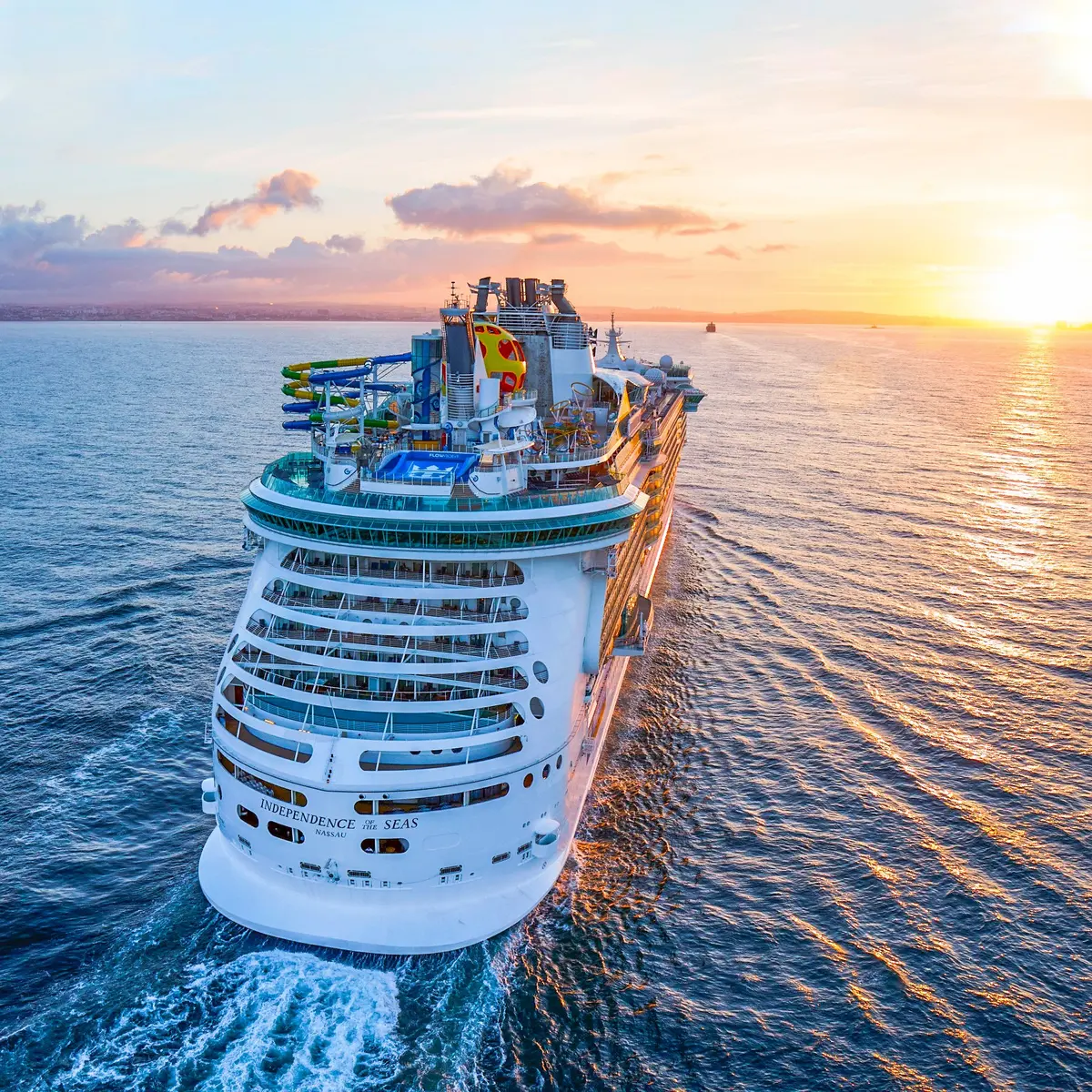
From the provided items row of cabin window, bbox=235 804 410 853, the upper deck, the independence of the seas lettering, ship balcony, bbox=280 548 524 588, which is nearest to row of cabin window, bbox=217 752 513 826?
the independence of the seas lettering

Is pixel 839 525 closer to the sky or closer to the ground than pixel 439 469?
closer to the ground

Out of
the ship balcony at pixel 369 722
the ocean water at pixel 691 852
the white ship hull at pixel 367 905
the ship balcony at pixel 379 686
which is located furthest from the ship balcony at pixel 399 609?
the ocean water at pixel 691 852

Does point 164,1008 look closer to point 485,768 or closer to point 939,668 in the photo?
point 485,768

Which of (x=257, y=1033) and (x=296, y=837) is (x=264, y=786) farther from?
(x=257, y=1033)

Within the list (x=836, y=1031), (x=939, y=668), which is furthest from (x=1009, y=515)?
(x=836, y=1031)

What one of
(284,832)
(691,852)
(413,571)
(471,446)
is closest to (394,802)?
(284,832)

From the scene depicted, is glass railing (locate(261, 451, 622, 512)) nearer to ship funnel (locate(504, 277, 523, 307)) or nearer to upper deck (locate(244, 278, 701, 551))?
upper deck (locate(244, 278, 701, 551))

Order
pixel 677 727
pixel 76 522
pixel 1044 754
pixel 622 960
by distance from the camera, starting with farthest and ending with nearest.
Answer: pixel 76 522 < pixel 677 727 < pixel 1044 754 < pixel 622 960
